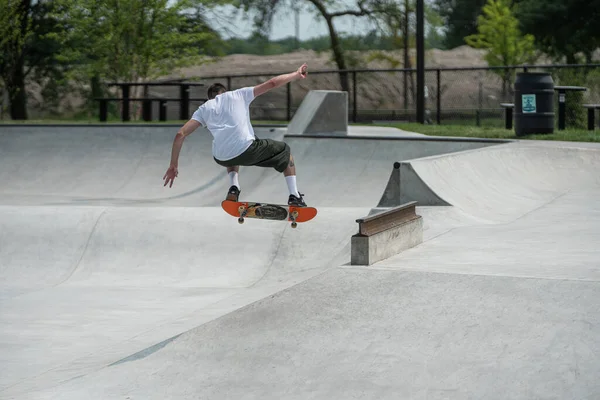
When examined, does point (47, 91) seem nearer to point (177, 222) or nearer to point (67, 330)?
point (177, 222)

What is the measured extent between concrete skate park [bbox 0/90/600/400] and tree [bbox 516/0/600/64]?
25.7m

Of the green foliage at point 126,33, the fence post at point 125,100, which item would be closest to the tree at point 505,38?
the green foliage at point 126,33

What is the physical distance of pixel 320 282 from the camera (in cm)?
780

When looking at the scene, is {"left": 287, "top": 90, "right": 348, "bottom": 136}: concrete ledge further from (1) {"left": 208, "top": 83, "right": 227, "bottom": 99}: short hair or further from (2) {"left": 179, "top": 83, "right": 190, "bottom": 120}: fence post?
(1) {"left": 208, "top": 83, "right": 227, "bottom": 99}: short hair

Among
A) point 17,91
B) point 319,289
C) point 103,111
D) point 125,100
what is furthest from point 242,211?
point 17,91

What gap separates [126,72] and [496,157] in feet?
66.7

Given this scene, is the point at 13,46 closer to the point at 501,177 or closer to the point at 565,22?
the point at 501,177

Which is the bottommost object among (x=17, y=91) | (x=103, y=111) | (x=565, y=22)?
(x=103, y=111)

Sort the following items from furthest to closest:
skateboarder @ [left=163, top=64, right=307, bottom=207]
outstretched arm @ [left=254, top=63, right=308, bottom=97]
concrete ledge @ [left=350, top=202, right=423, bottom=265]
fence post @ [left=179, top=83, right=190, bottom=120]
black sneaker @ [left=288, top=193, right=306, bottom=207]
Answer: fence post @ [left=179, top=83, right=190, bottom=120] → black sneaker @ [left=288, top=193, right=306, bottom=207] → concrete ledge @ [left=350, top=202, right=423, bottom=265] → skateboarder @ [left=163, top=64, right=307, bottom=207] → outstretched arm @ [left=254, top=63, right=308, bottom=97]

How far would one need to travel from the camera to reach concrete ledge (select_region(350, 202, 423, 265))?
828cm

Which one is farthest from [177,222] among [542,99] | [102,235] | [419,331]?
[542,99]

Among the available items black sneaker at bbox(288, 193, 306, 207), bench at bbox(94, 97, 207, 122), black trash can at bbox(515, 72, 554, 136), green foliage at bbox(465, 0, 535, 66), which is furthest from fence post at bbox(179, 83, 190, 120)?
green foliage at bbox(465, 0, 535, 66)

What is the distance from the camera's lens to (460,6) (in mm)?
76125

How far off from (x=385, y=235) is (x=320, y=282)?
1139mm
